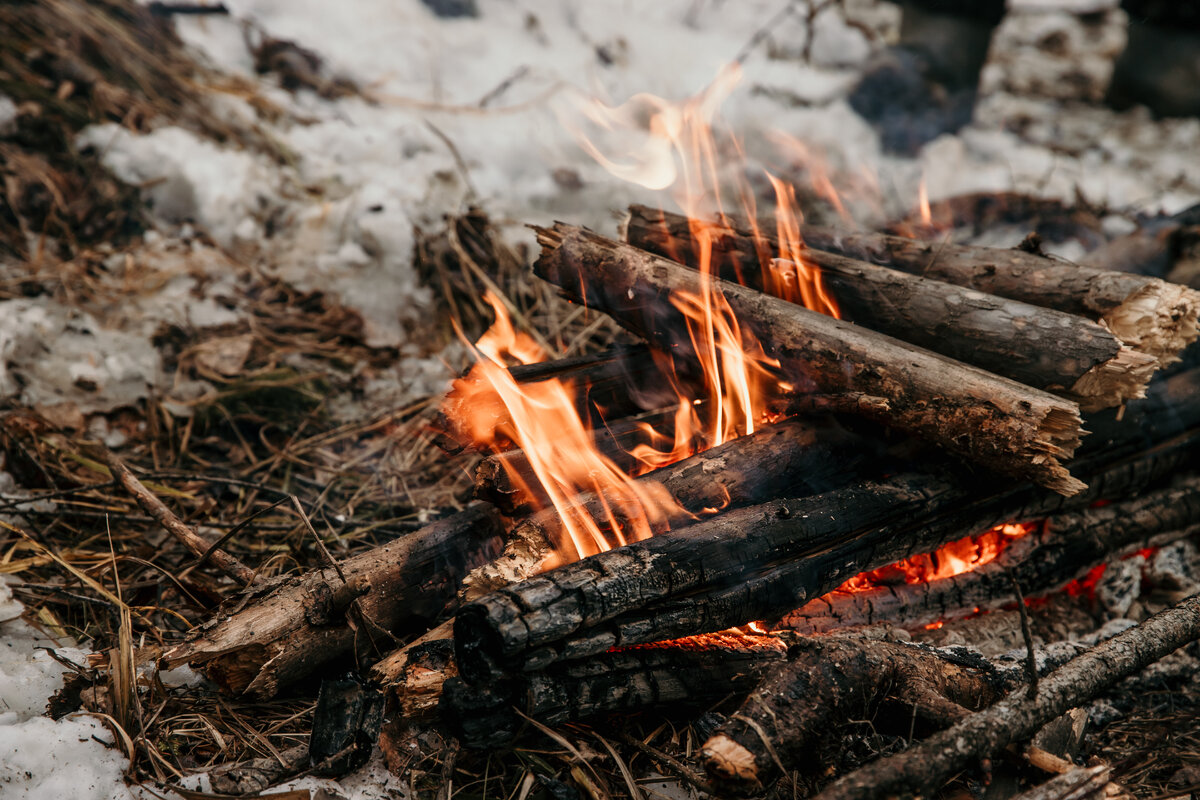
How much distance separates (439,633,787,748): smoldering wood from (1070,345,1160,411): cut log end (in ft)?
4.04

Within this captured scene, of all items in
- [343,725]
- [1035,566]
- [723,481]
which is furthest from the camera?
[1035,566]

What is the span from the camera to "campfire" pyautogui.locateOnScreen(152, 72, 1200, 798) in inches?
66.8

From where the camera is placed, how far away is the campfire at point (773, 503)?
5.57 feet

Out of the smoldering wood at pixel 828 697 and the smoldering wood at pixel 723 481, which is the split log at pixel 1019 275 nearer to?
the smoldering wood at pixel 723 481

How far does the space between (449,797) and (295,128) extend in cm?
486

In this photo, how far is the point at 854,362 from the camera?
2146 mm

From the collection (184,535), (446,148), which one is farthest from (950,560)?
(446,148)

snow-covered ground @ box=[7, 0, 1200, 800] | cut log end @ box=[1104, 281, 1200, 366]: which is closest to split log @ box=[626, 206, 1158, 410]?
cut log end @ box=[1104, 281, 1200, 366]

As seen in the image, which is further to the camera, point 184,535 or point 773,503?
point 184,535

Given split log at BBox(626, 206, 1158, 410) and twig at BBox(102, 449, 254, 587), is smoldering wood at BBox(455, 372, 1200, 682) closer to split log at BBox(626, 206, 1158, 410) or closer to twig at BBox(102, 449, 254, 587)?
split log at BBox(626, 206, 1158, 410)

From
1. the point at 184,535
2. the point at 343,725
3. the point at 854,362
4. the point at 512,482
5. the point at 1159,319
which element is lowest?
the point at 343,725

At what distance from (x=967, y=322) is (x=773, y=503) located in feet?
3.14

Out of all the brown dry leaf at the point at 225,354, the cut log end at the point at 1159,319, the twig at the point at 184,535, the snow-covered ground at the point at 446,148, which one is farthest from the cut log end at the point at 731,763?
the brown dry leaf at the point at 225,354

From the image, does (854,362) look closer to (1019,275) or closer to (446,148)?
(1019,275)
